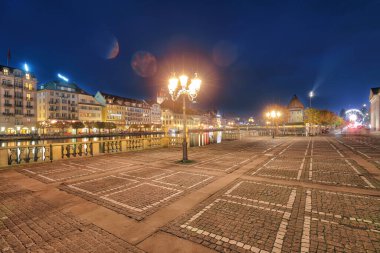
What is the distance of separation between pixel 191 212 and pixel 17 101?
84.6m

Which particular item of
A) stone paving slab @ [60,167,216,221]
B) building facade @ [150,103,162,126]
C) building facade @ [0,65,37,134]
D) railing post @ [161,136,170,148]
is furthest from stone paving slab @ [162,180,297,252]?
building facade @ [150,103,162,126]

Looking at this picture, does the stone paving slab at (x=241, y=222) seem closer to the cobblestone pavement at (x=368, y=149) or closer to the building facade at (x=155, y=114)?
the cobblestone pavement at (x=368, y=149)

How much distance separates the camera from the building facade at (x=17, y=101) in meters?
62.6

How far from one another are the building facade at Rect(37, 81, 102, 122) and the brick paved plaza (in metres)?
81.1

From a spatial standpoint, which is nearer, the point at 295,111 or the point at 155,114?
the point at 295,111

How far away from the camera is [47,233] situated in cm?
419

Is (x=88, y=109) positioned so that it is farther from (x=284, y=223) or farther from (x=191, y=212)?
(x=284, y=223)

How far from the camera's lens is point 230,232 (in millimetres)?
4125

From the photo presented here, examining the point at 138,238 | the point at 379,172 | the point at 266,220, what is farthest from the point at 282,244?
the point at 379,172

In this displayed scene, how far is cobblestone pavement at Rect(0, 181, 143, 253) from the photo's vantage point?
370 cm

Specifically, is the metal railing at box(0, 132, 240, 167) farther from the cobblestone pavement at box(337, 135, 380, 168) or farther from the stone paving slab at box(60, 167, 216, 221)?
the cobblestone pavement at box(337, 135, 380, 168)

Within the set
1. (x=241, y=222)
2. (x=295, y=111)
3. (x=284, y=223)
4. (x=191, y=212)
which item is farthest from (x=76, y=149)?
(x=295, y=111)

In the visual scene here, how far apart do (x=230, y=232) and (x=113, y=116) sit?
336 ft

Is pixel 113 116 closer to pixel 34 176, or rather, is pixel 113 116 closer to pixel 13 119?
pixel 13 119
